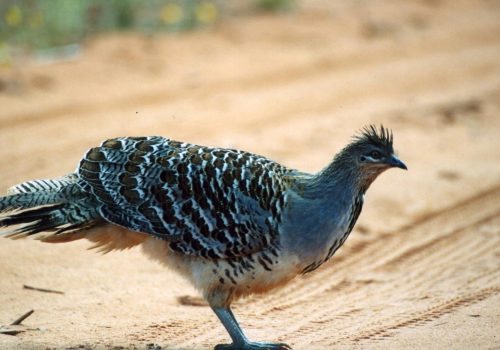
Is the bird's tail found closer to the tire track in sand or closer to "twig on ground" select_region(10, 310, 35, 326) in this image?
"twig on ground" select_region(10, 310, 35, 326)

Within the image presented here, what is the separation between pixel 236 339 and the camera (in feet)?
18.6

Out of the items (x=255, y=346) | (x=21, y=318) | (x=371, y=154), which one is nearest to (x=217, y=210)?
(x=255, y=346)

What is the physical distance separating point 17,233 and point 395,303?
9.40ft

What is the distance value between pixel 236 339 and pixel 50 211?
1489 millimetres

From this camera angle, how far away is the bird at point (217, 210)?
551 cm

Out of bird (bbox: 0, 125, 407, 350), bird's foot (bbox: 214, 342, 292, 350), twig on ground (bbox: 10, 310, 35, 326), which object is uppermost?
bird (bbox: 0, 125, 407, 350)

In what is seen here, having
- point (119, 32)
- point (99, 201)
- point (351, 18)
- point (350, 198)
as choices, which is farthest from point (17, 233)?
point (351, 18)

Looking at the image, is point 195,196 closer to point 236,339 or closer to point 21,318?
point 236,339

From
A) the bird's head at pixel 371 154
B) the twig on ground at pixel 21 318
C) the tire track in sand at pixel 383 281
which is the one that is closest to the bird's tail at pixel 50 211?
the twig on ground at pixel 21 318

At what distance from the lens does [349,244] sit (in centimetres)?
787

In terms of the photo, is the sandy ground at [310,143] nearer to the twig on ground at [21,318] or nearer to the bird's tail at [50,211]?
the twig on ground at [21,318]

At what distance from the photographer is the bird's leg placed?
223 inches

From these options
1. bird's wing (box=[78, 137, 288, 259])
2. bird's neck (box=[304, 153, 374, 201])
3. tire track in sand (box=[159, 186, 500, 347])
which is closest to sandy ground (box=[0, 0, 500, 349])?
tire track in sand (box=[159, 186, 500, 347])

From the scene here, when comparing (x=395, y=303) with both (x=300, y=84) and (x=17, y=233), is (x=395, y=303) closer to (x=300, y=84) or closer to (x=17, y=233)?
(x=17, y=233)
